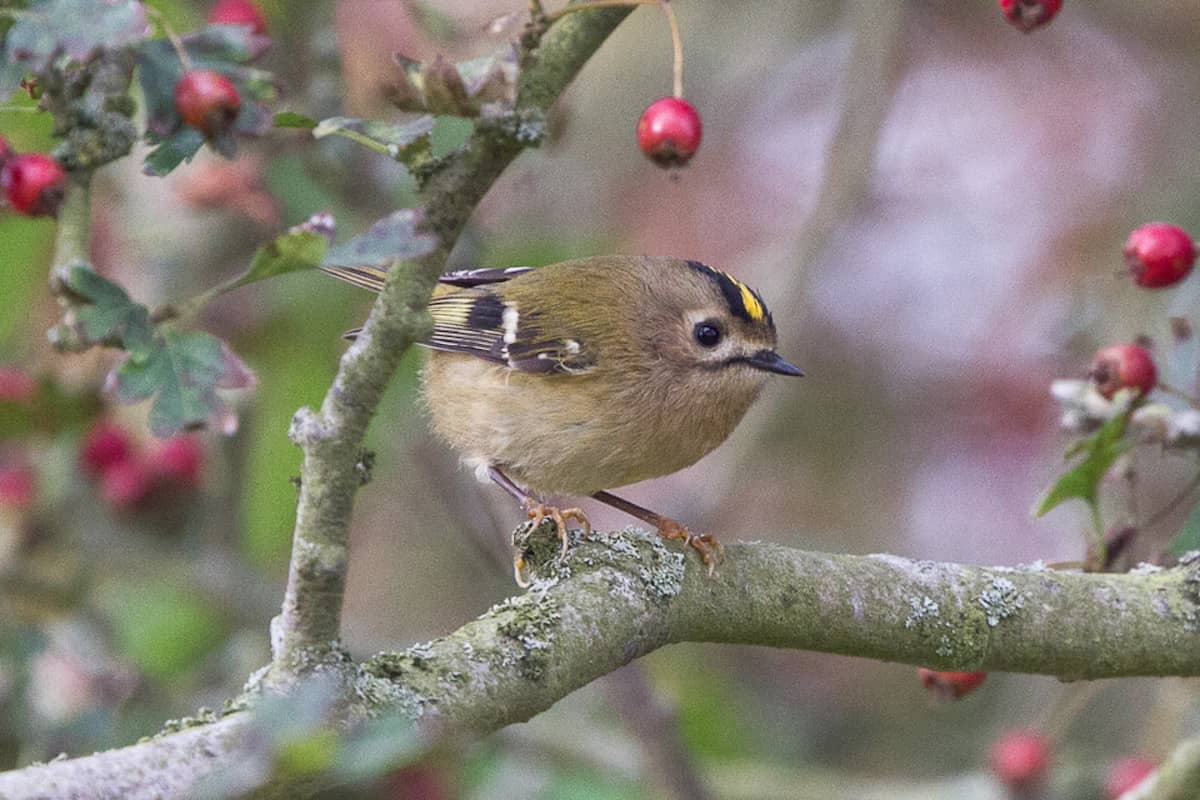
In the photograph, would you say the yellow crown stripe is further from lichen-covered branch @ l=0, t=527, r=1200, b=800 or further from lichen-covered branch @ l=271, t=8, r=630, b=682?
lichen-covered branch @ l=271, t=8, r=630, b=682

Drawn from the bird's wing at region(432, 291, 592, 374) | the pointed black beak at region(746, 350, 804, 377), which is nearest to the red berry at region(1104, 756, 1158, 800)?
the pointed black beak at region(746, 350, 804, 377)

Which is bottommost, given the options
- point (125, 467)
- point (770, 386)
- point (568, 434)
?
point (568, 434)

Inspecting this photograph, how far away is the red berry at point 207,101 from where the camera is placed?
1548mm

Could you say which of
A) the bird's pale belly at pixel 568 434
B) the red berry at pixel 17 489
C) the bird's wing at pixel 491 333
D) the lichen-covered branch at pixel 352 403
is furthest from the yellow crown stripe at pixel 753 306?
the red berry at pixel 17 489

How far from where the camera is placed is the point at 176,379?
1567 millimetres

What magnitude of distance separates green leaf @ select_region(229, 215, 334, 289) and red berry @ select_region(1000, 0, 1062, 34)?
115 cm

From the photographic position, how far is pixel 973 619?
2246 mm

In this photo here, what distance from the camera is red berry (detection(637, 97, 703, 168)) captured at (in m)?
2.14

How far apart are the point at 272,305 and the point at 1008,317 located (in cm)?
282

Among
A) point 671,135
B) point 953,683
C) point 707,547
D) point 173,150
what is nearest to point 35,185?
point 173,150

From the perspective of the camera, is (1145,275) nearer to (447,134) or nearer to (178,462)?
(447,134)

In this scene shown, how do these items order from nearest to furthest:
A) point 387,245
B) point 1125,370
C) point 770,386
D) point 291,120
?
1. point 387,245
2. point 291,120
3. point 1125,370
4. point 770,386

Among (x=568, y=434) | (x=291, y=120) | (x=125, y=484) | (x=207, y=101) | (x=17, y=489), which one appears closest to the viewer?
(x=207, y=101)

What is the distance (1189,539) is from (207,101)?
6.05ft
